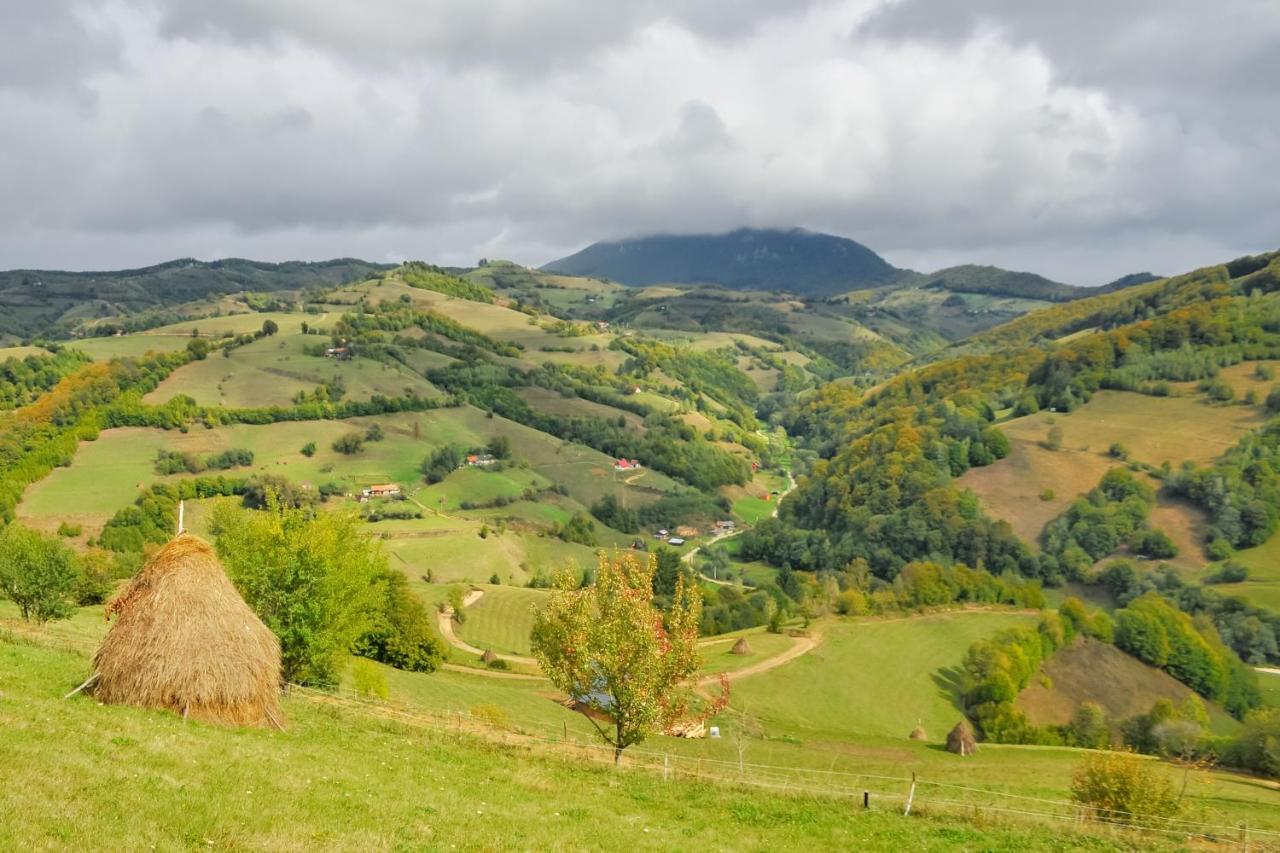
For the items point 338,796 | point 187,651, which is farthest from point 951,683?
point 338,796

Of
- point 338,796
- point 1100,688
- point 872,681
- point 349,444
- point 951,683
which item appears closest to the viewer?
point 338,796

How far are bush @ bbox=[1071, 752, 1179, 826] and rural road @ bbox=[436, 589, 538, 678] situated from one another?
5676cm

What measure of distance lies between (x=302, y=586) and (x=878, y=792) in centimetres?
2745

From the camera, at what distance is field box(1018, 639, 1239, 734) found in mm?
84062

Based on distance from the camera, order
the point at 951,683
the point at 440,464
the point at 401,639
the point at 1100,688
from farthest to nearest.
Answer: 1. the point at 440,464
2. the point at 1100,688
3. the point at 951,683
4. the point at 401,639

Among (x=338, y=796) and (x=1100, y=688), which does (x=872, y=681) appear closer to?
(x=1100, y=688)

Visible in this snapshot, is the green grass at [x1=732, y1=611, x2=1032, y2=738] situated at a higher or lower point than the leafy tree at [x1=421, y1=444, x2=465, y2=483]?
lower

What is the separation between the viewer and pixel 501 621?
100188 millimetres

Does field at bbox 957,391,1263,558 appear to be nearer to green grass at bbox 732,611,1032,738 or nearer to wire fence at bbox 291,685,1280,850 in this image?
green grass at bbox 732,611,1032,738

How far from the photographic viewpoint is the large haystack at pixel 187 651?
86.0 ft

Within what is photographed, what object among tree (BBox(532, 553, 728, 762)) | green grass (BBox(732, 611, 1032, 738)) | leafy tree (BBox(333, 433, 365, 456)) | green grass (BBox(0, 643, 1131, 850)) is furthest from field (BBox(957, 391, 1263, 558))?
green grass (BBox(0, 643, 1131, 850))

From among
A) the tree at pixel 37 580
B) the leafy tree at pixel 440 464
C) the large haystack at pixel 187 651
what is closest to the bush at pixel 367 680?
the large haystack at pixel 187 651

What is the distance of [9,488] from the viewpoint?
140 meters

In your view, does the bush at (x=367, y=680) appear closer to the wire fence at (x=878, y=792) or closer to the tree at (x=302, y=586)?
the wire fence at (x=878, y=792)
